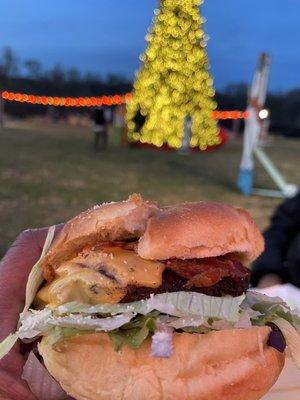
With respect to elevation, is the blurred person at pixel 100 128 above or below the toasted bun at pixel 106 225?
below

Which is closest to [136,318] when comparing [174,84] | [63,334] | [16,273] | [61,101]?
[63,334]

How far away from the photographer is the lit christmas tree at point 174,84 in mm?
17766

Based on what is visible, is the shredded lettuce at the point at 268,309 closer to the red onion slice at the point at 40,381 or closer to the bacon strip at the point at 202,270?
the bacon strip at the point at 202,270

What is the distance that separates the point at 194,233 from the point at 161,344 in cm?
25

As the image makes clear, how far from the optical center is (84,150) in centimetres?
1767

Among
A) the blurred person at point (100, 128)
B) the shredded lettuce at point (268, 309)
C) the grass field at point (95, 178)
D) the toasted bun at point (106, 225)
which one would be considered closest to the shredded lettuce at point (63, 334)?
the toasted bun at point (106, 225)

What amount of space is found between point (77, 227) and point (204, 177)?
38.7ft

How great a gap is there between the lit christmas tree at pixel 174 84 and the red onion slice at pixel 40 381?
670 inches

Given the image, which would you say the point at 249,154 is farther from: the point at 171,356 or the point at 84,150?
the point at 171,356

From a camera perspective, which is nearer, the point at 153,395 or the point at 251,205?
the point at 153,395

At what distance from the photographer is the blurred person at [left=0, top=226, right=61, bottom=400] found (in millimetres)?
1402

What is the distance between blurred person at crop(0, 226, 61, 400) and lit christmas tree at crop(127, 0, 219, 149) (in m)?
16.6

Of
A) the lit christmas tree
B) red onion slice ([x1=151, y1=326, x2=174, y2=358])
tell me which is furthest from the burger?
the lit christmas tree

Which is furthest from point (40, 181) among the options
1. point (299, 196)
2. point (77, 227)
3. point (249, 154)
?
point (77, 227)
